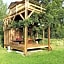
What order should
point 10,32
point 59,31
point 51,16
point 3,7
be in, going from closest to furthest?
point 51,16, point 10,32, point 59,31, point 3,7

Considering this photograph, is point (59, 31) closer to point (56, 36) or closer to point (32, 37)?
point (56, 36)

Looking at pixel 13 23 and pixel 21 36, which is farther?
pixel 21 36

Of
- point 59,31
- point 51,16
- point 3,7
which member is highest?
point 3,7

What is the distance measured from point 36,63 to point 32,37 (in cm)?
1019

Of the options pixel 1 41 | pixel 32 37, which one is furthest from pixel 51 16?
pixel 1 41

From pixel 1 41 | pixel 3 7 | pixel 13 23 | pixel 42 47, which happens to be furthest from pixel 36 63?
pixel 3 7

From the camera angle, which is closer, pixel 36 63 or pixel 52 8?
pixel 36 63

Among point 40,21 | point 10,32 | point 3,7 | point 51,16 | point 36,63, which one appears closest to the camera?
point 36,63

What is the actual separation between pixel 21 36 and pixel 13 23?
387cm

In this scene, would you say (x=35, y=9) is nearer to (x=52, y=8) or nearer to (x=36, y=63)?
(x=52, y=8)

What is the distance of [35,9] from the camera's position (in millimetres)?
16359

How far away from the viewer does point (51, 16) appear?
15.9m

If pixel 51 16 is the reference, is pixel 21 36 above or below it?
below

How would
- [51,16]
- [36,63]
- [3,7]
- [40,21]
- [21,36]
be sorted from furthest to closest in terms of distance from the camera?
[3,7], [21,36], [40,21], [51,16], [36,63]
